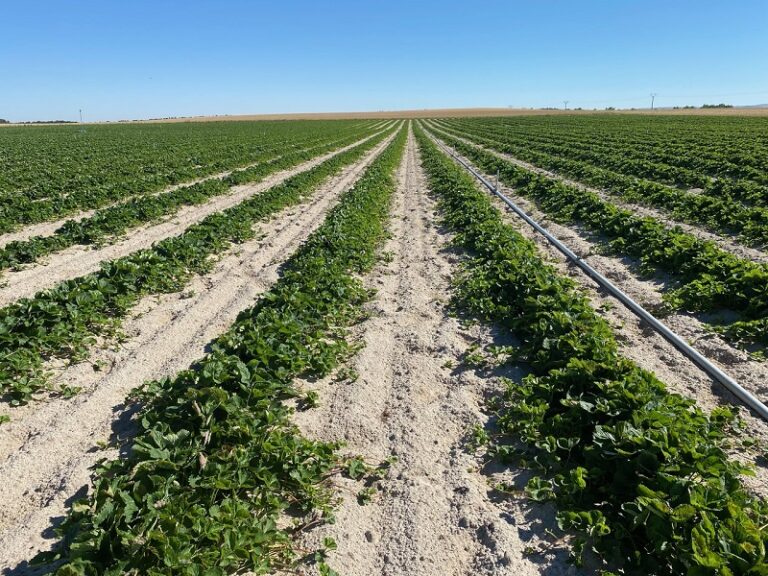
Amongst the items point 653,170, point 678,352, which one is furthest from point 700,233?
point 653,170

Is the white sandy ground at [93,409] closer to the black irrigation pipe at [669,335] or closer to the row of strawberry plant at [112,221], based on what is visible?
the row of strawberry plant at [112,221]

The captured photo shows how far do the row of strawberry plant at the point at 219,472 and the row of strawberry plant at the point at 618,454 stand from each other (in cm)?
210

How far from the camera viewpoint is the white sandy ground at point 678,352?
5.06 metres

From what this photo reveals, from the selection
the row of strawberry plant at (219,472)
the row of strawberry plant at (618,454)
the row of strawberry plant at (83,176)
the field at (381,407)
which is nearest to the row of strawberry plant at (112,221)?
the field at (381,407)

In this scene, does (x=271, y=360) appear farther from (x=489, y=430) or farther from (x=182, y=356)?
(x=489, y=430)

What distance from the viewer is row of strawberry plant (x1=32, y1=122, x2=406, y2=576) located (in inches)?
130

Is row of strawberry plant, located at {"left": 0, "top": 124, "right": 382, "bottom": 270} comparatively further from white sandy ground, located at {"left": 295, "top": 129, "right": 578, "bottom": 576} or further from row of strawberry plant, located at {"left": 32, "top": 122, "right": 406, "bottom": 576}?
white sandy ground, located at {"left": 295, "top": 129, "right": 578, "bottom": 576}

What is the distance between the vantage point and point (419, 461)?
4762 millimetres

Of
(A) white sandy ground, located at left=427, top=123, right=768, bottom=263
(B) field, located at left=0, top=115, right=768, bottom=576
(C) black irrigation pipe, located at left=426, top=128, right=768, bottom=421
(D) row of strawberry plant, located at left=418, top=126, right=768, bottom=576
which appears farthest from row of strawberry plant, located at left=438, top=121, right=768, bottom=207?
(D) row of strawberry plant, located at left=418, top=126, right=768, bottom=576

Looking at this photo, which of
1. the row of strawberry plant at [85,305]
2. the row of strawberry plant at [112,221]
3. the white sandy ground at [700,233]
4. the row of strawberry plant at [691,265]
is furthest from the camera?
the row of strawberry plant at [112,221]

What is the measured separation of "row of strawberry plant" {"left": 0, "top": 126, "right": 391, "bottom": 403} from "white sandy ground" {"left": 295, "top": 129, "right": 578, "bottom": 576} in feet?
11.8

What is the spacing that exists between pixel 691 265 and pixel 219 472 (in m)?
8.93

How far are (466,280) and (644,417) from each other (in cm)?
552

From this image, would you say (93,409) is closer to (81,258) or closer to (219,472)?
(219,472)
